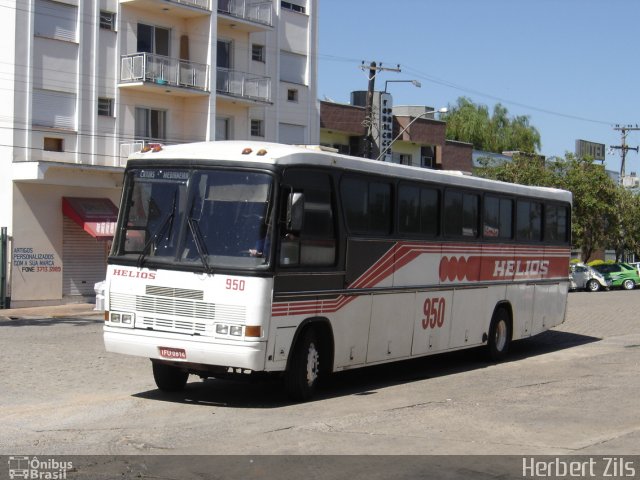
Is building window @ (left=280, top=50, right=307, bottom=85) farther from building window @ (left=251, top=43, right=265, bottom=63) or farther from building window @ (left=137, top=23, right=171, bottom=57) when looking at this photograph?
building window @ (left=137, top=23, right=171, bottom=57)

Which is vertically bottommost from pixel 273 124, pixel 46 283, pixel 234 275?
pixel 46 283

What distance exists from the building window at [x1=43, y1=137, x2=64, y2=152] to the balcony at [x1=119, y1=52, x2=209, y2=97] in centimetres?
355

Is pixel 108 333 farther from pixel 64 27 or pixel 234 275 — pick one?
pixel 64 27

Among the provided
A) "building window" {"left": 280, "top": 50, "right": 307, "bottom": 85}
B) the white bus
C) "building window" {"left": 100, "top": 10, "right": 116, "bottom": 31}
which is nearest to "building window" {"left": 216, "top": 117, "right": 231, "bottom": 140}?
"building window" {"left": 280, "top": 50, "right": 307, "bottom": 85}

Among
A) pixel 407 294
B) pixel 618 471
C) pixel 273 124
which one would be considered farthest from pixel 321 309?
pixel 273 124

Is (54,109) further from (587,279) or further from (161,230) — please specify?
(587,279)

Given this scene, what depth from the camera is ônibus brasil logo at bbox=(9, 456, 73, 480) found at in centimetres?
795

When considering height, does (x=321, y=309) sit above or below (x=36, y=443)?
above

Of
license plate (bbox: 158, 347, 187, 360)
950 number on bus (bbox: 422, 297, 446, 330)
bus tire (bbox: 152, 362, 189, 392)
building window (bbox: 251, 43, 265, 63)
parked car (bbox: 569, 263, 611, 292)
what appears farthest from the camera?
parked car (bbox: 569, 263, 611, 292)

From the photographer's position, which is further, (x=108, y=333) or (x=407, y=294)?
(x=407, y=294)

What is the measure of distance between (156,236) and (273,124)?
106 ft

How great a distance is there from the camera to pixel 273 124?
43.8m

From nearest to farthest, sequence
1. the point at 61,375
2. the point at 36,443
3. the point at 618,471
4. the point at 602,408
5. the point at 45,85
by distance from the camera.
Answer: the point at 618,471 < the point at 36,443 < the point at 602,408 < the point at 61,375 < the point at 45,85

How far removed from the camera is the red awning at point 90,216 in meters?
33.8
